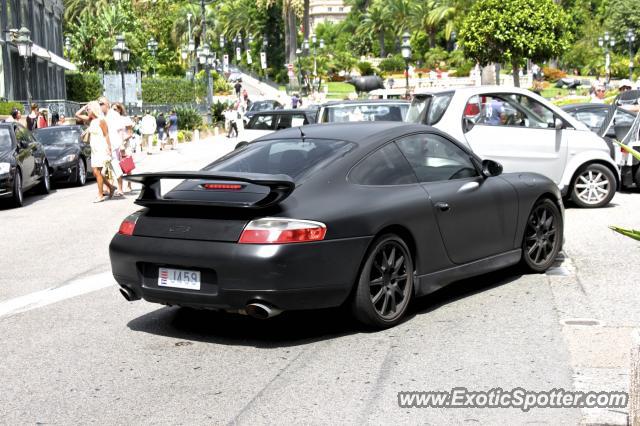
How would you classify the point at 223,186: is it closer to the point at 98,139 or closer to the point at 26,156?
the point at 98,139

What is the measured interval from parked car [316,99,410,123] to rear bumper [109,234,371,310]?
10163 mm

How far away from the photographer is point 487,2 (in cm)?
5753

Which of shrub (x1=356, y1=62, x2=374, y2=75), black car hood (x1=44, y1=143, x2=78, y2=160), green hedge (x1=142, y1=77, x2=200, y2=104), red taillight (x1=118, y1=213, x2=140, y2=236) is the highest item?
shrub (x1=356, y1=62, x2=374, y2=75)

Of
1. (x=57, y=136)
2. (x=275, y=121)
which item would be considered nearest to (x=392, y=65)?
(x=275, y=121)

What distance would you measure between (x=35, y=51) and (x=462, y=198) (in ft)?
137

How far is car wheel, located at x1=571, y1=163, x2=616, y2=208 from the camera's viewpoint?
47.5ft

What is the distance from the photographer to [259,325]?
7551 mm

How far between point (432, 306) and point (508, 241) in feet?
3.25

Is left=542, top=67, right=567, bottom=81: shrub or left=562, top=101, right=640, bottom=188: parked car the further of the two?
left=542, top=67, right=567, bottom=81: shrub

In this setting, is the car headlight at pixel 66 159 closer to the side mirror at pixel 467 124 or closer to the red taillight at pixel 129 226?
the side mirror at pixel 467 124

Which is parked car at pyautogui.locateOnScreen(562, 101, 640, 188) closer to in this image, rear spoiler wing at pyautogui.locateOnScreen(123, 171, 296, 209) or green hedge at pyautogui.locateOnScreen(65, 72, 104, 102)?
rear spoiler wing at pyautogui.locateOnScreen(123, 171, 296, 209)

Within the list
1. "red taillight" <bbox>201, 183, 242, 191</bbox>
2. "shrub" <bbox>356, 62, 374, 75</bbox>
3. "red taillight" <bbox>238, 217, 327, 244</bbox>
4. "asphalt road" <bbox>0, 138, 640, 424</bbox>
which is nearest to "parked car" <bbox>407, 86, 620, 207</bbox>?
"asphalt road" <bbox>0, 138, 640, 424</bbox>

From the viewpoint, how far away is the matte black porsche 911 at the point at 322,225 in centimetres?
661

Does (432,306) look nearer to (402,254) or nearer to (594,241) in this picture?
(402,254)
